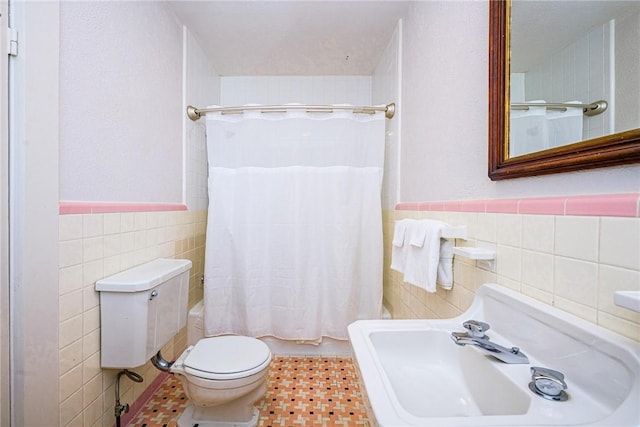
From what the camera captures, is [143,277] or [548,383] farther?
[143,277]

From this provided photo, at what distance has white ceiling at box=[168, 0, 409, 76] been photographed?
173cm

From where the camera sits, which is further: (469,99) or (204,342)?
(204,342)

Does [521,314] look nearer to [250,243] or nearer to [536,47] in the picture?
[536,47]

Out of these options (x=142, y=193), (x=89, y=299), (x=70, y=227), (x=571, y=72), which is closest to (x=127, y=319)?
(x=89, y=299)

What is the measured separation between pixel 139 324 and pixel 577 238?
148cm

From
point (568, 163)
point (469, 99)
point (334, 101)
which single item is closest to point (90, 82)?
point (469, 99)

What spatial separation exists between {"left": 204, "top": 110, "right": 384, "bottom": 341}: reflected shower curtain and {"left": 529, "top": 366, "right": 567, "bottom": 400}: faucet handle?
135 centimetres

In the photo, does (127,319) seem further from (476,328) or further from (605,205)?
(605,205)

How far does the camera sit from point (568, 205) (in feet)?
2.18

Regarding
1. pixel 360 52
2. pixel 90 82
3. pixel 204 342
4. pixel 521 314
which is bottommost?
pixel 204 342

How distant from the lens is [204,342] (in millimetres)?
1482

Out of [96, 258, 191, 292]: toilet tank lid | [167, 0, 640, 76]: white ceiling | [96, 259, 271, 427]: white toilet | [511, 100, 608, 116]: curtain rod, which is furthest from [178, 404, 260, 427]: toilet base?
[167, 0, 640, 76]: white ceiling

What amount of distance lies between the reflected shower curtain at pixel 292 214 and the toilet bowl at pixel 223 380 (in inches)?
20.0

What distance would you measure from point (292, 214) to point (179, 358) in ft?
3.32
